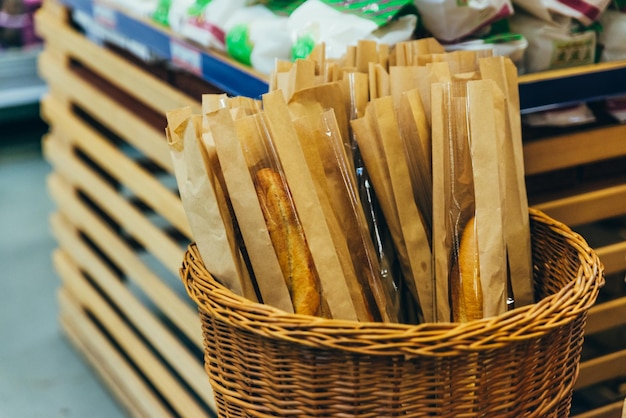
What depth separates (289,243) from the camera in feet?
3.65

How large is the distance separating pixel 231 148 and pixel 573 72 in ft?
2.29

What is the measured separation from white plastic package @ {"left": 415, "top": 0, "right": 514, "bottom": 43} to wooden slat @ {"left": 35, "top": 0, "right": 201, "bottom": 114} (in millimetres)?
600

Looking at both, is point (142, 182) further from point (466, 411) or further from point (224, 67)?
point (466, 411)

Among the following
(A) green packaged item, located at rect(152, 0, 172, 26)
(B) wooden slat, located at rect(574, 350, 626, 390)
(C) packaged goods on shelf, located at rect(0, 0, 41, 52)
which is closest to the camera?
(B) wooden slat, located at rect(574, 350, 626, 390)

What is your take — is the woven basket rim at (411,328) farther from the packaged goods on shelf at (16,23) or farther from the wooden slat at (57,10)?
the packaged goods on shelf at (16,23)

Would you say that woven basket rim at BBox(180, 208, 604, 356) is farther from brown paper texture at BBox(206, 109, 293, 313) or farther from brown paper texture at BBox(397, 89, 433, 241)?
brown paper texture at BBox(397, 89, 433, 241)

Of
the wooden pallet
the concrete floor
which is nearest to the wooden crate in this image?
the wooden pallet

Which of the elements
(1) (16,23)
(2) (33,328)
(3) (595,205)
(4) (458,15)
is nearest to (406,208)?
(4) (458,15)

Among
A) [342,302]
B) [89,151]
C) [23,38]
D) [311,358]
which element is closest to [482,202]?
[342,302]

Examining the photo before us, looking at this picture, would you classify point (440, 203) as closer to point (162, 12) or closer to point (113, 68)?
point (162, 12)

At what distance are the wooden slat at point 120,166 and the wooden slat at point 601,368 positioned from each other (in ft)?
3.17

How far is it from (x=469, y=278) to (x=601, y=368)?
0.59 meters

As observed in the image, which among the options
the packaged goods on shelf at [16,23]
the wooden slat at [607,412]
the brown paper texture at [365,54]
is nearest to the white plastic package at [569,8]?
the brown paper texture at [365,54]

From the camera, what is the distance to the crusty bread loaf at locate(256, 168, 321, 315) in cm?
110
